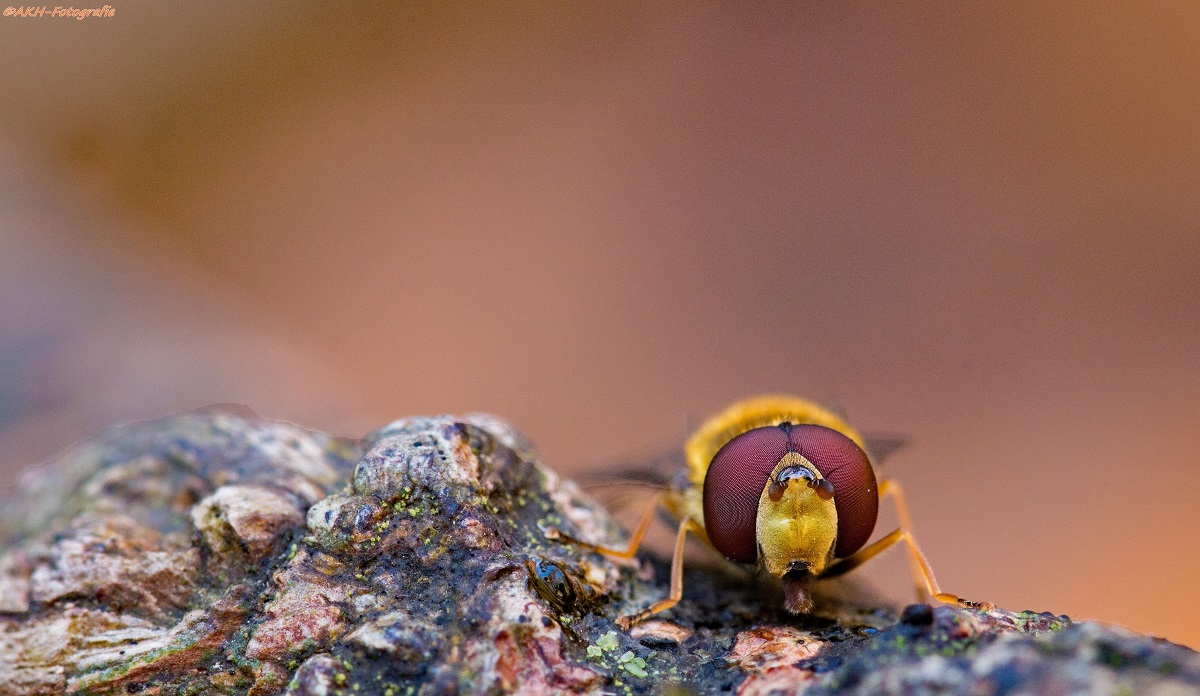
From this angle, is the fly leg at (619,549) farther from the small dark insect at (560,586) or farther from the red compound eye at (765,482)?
the red compound eye at (765,482)

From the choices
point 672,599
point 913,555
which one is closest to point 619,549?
point 672,599

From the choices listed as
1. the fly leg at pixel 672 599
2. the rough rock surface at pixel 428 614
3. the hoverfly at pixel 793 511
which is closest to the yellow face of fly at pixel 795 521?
the hoverfly at pixel 793 511

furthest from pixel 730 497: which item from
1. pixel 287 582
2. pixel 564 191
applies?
pixel 564 191

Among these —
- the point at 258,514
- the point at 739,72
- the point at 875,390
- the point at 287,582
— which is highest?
the point at 739,72

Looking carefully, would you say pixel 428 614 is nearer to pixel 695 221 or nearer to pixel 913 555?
pixel 913 555

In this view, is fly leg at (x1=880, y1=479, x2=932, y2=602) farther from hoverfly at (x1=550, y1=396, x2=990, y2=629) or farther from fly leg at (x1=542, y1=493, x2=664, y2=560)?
fly leg at (x1=542, y1=493, x2=664, y2=560)

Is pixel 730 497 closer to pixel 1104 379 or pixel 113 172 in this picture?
pixel 1104 379
